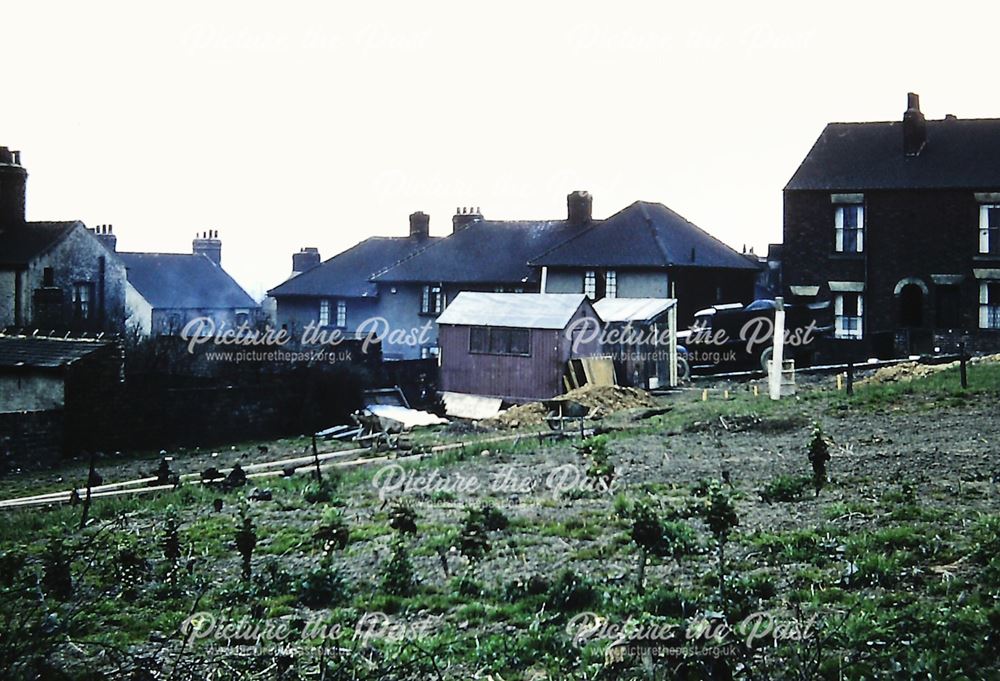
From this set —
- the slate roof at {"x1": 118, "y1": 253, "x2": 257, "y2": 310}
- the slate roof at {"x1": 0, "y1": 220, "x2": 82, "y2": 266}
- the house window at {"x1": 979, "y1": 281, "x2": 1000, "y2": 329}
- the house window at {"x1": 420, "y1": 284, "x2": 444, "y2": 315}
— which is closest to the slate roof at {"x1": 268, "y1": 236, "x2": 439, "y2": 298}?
the house window at {"x1": 420, "y1": 284, "x2": 444, "y2": 315}

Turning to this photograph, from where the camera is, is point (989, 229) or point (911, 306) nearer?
point (989, 229)

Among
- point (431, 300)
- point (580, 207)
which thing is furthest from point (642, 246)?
point (431, 300)

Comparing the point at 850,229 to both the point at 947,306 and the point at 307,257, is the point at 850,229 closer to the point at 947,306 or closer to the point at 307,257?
the point at 947,306

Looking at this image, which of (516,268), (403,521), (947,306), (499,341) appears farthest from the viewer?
(516,268)

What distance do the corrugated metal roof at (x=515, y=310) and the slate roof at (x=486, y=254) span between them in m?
11.9

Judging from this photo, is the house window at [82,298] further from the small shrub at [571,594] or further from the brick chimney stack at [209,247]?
the small shrub at [571,594]

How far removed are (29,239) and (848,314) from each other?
2958 centimetres

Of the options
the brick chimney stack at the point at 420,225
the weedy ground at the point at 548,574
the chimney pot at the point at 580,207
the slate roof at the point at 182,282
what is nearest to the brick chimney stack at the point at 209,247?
the slate roof at the point at 182,282

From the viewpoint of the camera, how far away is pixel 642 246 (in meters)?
43.2

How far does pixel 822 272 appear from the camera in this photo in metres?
37.9

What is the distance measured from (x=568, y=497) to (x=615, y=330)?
18.9 m

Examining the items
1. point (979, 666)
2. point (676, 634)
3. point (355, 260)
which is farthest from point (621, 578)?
point (355, 260)

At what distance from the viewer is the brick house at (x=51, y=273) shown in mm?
32938

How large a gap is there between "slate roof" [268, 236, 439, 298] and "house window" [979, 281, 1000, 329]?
25.5m
